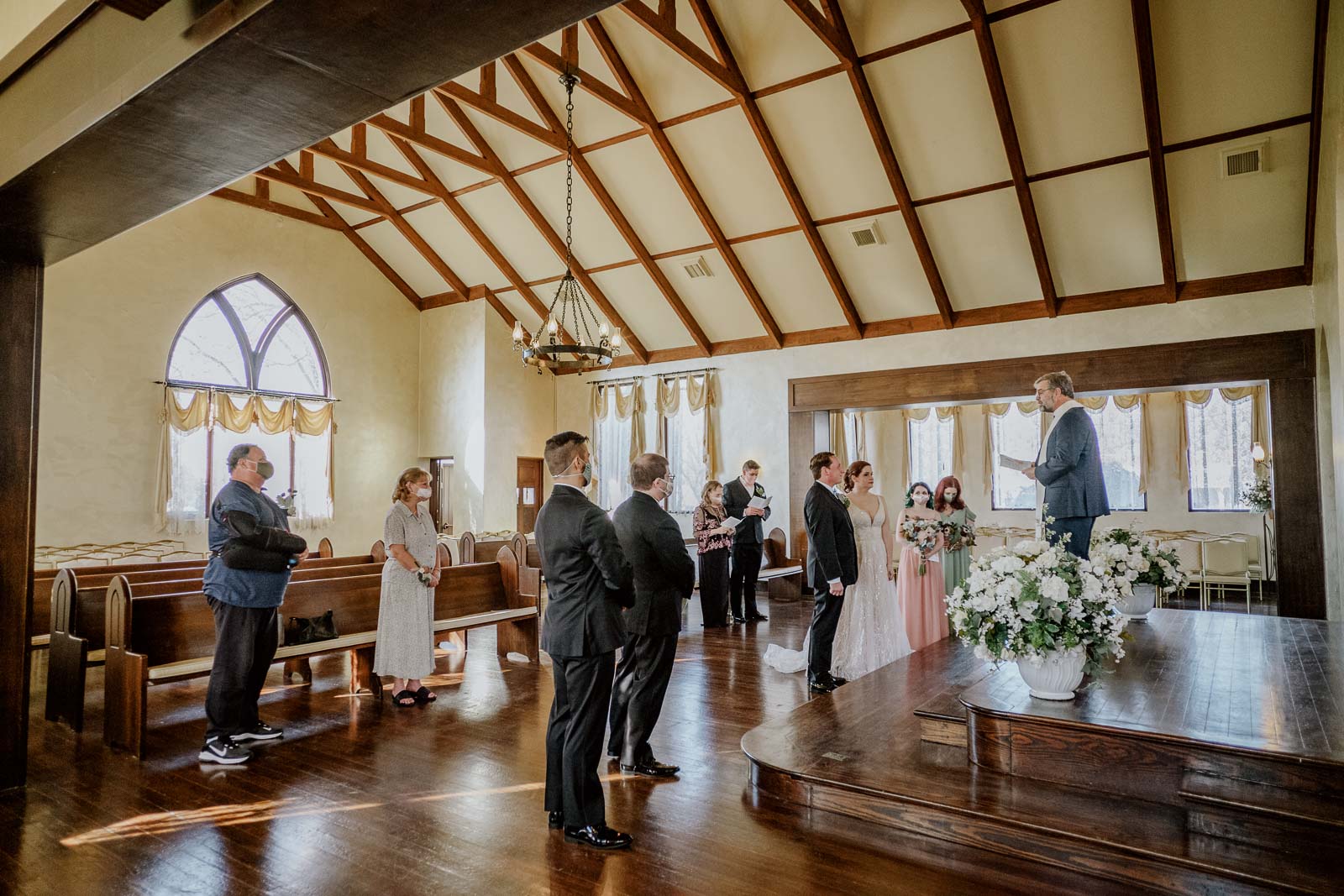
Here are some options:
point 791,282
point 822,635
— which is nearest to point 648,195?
point 791,282

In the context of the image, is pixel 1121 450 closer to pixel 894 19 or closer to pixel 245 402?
pixel 894 19

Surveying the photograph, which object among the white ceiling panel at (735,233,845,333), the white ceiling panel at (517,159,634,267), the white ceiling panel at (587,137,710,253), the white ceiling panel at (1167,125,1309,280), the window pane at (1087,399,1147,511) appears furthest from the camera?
the window pane at (1087,399,1147,511)

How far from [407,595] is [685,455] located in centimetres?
771

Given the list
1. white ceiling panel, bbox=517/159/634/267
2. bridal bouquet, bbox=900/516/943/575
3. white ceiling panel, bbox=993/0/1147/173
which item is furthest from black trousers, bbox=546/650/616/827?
white ceiling panel, bbox=517/159/634/267

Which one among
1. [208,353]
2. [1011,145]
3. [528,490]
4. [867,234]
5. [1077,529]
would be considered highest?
[1011,145]

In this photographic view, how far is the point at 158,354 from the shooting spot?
10.5m

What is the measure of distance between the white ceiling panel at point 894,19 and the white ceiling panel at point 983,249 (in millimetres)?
1939

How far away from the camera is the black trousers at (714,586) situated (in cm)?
843

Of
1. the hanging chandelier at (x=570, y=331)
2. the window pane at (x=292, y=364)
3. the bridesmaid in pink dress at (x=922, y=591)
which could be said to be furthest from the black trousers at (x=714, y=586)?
the window pane at (x=292, y=364)

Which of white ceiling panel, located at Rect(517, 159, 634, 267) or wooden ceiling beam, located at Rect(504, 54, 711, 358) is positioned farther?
white ceiling panel, located at Rect(517, 159, 634, 267)

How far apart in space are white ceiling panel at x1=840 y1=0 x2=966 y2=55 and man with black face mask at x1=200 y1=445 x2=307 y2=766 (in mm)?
6609

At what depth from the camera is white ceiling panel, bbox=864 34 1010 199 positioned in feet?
25.3

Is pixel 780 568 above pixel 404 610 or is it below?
below

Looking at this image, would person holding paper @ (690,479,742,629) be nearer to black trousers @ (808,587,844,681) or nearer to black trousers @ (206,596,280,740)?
black trousers @ (808,587,844,681)
